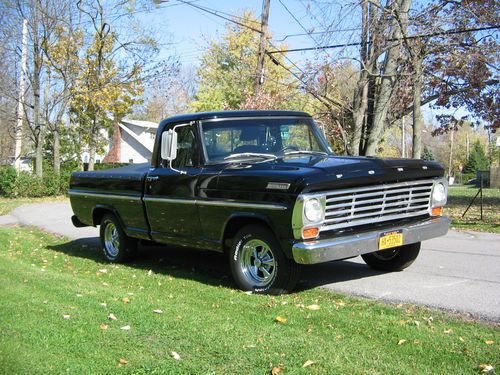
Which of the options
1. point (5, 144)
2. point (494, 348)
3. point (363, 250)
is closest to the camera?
point (494, 348)

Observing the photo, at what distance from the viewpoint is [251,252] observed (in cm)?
657

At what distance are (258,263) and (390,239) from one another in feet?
4.92

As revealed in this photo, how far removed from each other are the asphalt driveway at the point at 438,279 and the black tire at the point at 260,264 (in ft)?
2.33

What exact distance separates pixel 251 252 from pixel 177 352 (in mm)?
2279

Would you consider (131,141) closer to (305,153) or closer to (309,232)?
(305,153)

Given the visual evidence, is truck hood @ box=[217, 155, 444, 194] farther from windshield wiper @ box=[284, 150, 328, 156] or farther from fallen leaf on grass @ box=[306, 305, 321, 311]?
fallen leaf on grass @ box=[306, 305, 321, 311]

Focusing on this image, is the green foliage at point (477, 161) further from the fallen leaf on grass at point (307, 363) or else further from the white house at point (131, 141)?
the fallen leaf on grass at point (307, 363)

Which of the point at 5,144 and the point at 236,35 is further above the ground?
the point at 236,35

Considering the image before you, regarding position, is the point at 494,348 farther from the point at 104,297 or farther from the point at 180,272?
the point at 180,272

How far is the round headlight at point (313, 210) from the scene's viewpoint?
5.69 m


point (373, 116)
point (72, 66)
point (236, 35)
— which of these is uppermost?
point (236, 35)

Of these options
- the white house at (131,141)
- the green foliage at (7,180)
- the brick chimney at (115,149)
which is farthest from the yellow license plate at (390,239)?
the brick chimney at (115,149)

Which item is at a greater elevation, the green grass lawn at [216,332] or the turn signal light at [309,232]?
the turn signal light at [309,232]

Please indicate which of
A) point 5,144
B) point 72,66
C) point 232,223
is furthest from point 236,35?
point 232,223
